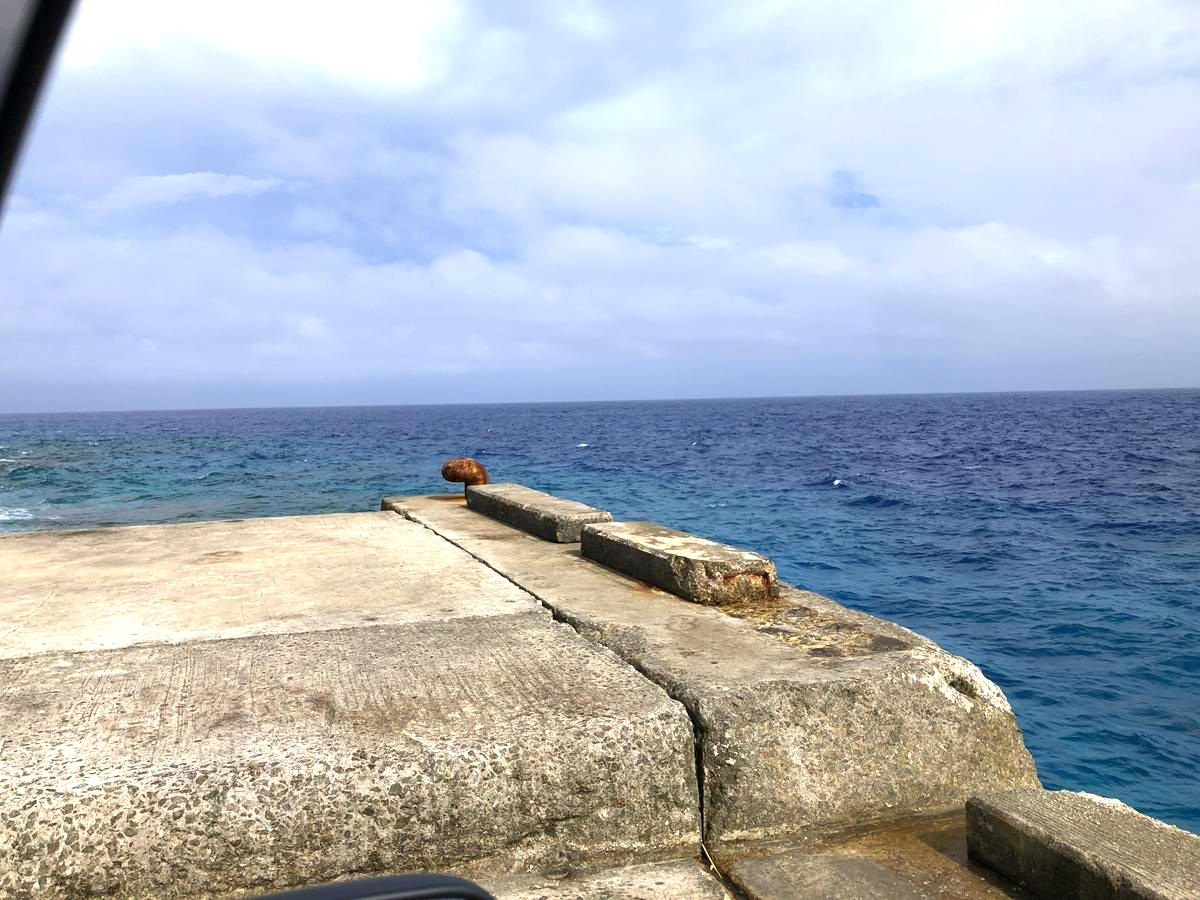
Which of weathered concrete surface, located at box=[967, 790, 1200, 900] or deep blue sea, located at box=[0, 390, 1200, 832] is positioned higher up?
A: weathered concrete surface, located at box=[967, 790, 1200, 900]

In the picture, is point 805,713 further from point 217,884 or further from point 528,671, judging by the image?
point 217,884

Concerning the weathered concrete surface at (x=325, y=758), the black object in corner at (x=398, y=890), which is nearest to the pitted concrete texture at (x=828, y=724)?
the weathered concrete surface at (x=325, y=758)

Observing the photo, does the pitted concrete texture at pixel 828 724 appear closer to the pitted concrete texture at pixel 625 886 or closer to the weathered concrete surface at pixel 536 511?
the pitted concrete texture at pixel 625 886

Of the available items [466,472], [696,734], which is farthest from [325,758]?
[466,472]

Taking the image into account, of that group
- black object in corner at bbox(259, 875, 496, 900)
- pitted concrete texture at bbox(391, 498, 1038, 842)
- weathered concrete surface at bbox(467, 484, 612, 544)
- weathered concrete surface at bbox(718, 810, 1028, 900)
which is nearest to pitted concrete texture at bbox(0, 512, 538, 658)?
weathered concrete surface at bbox(467, 484, 612, 544)

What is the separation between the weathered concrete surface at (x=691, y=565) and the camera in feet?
11.8

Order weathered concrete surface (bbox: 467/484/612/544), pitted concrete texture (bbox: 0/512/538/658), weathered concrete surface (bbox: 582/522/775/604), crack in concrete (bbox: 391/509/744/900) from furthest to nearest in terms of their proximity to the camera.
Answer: weathered concrete surface (bbox: 467/484/612/544) < weathered concrete surface (bbox: 582/522/775/604) < pitted concrete texture (bbox: 0/512/538/658) < crack in concrete (bbox: 391/509/744/900)

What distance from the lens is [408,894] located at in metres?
0.87

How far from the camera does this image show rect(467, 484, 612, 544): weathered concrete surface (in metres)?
5.24

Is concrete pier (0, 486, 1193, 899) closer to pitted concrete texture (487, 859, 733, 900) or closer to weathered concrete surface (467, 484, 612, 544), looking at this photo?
pitted concrete texture (487, 859, 733, 900)

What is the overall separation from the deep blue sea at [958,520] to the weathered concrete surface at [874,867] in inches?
204

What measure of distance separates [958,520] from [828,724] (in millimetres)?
18419

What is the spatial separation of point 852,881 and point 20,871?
1.81 m

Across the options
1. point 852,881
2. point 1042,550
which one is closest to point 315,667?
point 852,881
